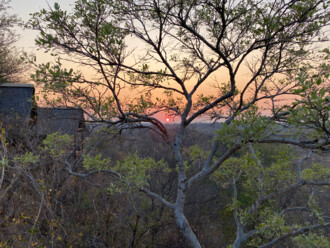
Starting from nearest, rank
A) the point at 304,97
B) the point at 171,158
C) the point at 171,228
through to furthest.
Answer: the point at 304,97, the point at 171,228, the point at 171,158

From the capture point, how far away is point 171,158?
14414mm

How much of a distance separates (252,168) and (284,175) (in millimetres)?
928

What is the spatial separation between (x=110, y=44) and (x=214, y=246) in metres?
10.4

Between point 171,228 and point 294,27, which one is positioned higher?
point 294,27

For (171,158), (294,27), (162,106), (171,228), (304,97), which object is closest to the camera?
(304,97)

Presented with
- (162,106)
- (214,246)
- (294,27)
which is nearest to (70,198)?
(162,106)

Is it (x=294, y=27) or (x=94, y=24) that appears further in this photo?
(x=294, y=27)

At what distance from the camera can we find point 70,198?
8.40m

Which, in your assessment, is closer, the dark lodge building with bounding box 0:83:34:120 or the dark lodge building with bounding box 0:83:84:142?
the dark lodge building with bounding box 0:83:84:142

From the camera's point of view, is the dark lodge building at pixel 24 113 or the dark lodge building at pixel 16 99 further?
the dark lodge building at pixel 16 99

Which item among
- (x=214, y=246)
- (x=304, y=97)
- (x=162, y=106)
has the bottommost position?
(x=214, y=246)

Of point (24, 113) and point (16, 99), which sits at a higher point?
point (16, 99)

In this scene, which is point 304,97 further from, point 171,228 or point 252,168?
point 171,228

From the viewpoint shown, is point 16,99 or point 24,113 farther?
point 16,99
